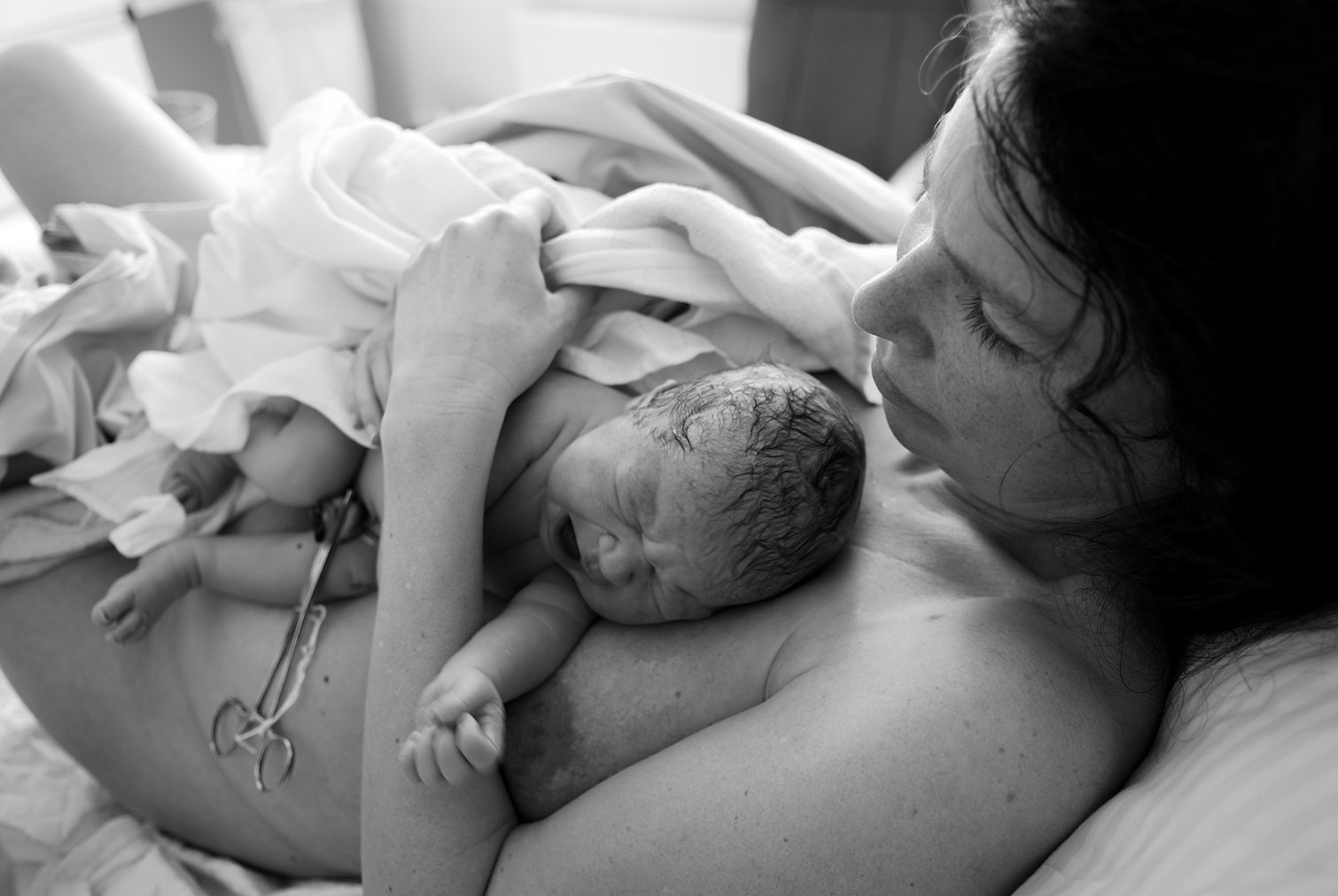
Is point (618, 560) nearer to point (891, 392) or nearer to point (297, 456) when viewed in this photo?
point (891, 392)

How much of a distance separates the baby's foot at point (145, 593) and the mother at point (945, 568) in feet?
0.23

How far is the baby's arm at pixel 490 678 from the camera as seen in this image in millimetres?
767

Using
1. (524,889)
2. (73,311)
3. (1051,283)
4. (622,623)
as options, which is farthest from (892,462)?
(73,311)


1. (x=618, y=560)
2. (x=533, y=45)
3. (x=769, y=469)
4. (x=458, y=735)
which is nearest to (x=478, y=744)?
(x=458, y=735)

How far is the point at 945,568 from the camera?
3.11 feet

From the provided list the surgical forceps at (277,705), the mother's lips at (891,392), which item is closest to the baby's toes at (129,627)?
the surgical forceps at (277,705)

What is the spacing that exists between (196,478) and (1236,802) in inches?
44.1

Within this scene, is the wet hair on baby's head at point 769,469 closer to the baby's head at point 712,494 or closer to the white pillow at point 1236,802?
the baby's head at point 712,494

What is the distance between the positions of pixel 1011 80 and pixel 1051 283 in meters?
0.14

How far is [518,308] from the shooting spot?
1039 mm

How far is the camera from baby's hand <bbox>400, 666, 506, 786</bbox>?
762mm

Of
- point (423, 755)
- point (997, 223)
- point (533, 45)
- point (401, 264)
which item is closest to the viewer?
point (997, 223)

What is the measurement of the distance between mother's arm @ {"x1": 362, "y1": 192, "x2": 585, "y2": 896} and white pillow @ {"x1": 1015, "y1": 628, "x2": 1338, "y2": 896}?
50 cm

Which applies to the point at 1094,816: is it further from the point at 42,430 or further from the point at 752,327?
the point at 42,430
